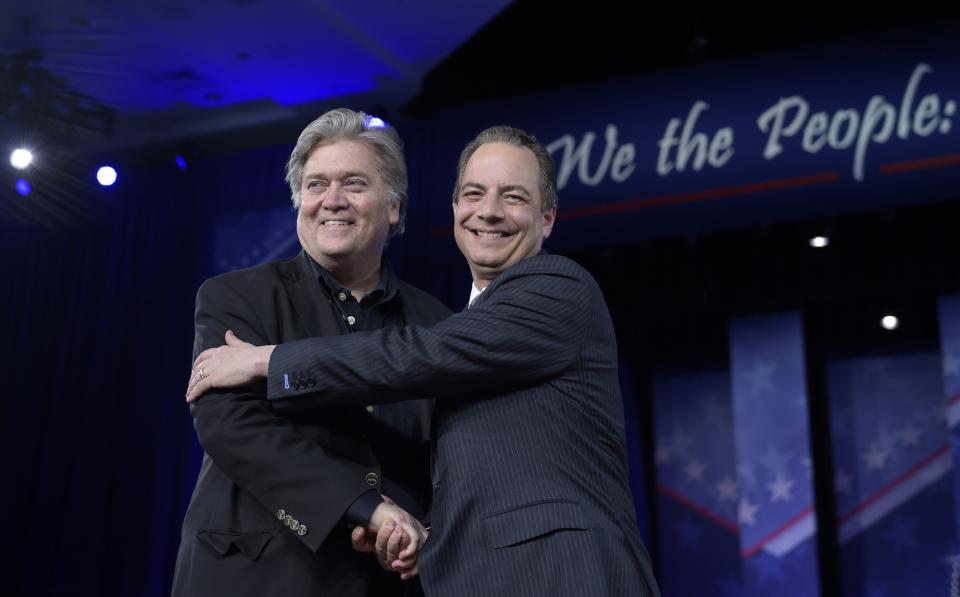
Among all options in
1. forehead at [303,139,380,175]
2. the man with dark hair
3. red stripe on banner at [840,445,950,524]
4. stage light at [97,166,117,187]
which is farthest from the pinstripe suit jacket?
stage light at [97,166,117,187]

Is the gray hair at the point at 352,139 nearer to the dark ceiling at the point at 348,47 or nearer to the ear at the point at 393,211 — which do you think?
the ear at the point at 393,211

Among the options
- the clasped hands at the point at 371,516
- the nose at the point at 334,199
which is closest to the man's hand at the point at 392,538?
the clasped hands at the point at 371,516

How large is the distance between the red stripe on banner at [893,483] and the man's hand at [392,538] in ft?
14.6

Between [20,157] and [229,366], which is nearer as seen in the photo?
[229,366]

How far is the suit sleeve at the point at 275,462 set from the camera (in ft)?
6.09

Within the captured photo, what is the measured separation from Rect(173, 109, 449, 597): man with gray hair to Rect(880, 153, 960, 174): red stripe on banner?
11.4 feet

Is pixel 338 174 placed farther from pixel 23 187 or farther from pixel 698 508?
pixel 23 187

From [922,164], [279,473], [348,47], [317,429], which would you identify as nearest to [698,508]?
[922,164]

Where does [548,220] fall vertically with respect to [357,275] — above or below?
above

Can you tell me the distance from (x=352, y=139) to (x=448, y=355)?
60 centimetres

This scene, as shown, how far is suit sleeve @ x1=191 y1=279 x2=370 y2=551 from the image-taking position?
6.09 ft

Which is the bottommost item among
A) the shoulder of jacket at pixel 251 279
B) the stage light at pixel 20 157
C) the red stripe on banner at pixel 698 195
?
the shoulder of jacket at pixel 251 279

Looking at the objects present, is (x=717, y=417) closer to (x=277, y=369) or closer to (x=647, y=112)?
(x=647, y=112)

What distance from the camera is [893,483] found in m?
5.76
